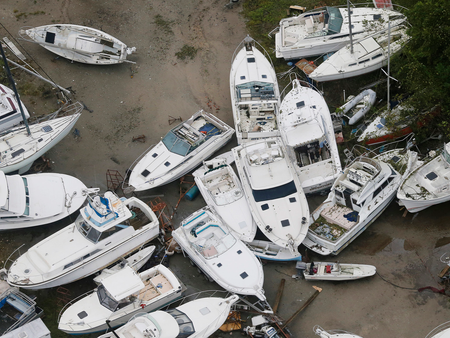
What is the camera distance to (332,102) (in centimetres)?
2331

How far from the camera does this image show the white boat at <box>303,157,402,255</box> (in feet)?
61.1

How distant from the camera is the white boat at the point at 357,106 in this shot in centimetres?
2220

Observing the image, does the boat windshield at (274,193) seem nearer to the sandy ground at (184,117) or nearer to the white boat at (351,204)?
the white boat at (351,204)

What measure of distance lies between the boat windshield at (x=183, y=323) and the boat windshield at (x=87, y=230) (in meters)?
3.85

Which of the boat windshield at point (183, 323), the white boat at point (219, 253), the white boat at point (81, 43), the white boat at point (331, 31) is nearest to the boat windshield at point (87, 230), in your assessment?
the white boat at point (219, 253)

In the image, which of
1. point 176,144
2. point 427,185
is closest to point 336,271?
point 427,185

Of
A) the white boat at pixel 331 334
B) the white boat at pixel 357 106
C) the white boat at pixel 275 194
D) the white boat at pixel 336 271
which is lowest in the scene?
the white boat at pixel 331 334

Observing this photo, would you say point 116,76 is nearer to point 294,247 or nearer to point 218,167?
point 218,167

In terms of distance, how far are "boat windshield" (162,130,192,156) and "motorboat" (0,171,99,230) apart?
333cm

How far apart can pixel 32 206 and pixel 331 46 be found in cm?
1411

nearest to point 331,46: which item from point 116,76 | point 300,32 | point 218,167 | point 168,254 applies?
point 300,32

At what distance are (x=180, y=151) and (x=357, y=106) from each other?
24.6 feet

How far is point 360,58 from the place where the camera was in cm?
2297

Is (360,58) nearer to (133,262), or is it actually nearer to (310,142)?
(310,142)
